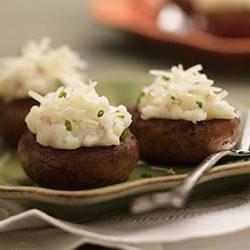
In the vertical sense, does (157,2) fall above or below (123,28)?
above

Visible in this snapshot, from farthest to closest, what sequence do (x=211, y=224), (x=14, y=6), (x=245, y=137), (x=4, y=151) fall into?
(x=14, y=6) < (x=4, y=151) < (x=245, y=137) < (x=211, y=224)

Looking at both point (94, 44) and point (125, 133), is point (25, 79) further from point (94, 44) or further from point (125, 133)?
point (94, 44)

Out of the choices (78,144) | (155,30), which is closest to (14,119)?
(78,144)

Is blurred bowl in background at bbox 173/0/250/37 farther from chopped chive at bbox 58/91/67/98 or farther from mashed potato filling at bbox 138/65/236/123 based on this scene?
chopped chive at bbox 58/91/67/98

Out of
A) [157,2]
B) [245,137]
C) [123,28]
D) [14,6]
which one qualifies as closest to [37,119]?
[245,137]

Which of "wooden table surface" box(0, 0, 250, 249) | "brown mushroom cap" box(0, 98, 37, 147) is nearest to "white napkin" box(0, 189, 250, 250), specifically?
"brown mushroom cap" box(0, 98, 37, 147)

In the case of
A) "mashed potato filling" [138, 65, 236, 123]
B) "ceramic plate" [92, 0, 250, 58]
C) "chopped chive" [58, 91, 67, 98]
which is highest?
"ceramic plate" [92, 0, 250, 58]

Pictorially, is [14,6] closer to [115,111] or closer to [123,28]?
[123,28]

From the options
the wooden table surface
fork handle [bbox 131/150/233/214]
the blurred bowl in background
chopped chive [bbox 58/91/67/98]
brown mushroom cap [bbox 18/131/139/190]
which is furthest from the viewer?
the blurred bowl in background
